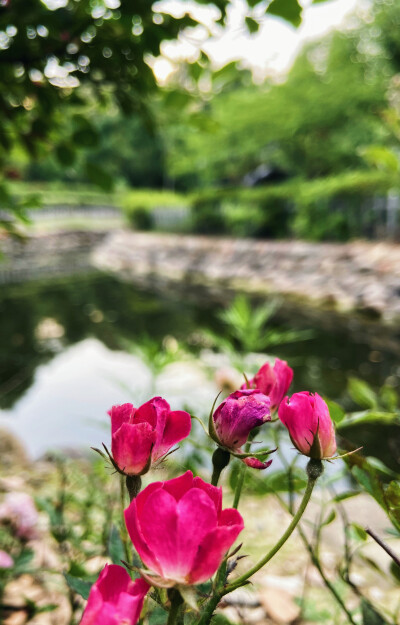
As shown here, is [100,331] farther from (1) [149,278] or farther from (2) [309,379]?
(1) [149,278]

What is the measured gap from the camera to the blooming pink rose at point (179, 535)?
10.8 inches

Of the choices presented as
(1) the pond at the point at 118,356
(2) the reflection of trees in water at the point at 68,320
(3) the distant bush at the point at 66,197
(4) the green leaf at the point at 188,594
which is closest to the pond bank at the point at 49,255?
(2) the reflection of trees in water at the point at 68,320

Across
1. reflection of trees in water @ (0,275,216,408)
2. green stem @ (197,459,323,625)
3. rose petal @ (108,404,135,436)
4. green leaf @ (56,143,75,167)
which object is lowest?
reflection of trees in water @ (0,275,216,408)

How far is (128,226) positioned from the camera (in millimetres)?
16672

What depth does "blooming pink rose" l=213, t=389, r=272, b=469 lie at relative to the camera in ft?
1.17

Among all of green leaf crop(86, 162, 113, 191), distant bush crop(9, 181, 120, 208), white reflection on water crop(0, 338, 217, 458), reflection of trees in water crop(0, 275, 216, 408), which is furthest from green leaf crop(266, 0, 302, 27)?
distant bush crop(9, 181, 120, 208)

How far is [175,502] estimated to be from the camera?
287 millimetres

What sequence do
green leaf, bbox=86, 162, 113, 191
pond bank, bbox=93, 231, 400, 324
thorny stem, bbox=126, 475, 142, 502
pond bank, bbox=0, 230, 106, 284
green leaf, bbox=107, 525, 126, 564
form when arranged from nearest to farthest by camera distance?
1. thorny stem, bbox=126, 475, 142, 502
2. green leaf, bbox=107, 525, 126, 564
3. green leaf, bbox=86, 162, 113, 191
4. pond bank, bbox=93, 231, 400, 324
5. pond bank, bbox=0, 230, 106, 284

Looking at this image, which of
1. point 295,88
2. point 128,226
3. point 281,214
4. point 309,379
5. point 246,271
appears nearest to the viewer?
point 309,379

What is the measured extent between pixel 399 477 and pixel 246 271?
30.3 ft

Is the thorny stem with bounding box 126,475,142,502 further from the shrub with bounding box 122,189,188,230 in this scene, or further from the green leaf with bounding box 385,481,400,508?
the shrub with bounding box 122,189,188,230

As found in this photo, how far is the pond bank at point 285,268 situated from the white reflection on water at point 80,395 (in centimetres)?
360

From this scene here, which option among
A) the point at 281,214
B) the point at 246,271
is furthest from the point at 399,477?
the point at 281,214

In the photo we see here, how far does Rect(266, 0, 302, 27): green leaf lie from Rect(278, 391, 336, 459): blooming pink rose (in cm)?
63
